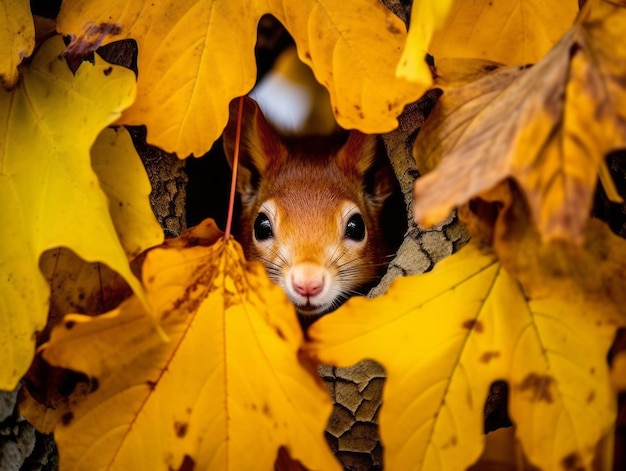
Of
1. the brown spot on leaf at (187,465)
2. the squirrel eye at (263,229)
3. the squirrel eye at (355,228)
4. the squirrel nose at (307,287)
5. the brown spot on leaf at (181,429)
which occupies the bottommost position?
the brown spot on leaf at (187,465)

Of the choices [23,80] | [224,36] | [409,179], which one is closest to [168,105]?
[224,36]

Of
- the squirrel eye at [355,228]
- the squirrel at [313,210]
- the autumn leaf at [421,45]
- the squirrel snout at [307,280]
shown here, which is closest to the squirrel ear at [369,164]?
the squirrel at [313,210]

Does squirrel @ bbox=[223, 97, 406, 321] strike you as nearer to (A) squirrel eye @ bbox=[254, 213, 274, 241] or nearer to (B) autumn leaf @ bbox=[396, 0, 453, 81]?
(A) squirrel eye @ bbox=[254, 213, 274, 241]

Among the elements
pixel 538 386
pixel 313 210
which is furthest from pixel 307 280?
pixel 538 386

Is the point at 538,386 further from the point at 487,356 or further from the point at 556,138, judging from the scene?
the point at 556,138

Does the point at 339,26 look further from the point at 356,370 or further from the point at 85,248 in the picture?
the point at 356,370

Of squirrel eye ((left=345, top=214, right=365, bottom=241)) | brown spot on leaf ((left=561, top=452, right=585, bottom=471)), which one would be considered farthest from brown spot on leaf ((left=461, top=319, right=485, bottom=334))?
squirrel eye ((left=345, top=214, right=365, bottom=241))

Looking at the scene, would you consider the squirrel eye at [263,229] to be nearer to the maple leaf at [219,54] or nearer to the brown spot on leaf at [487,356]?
the maple leaf at [219,54]
